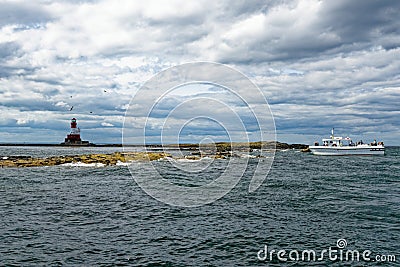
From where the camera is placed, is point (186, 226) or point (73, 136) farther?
point (73, 136)

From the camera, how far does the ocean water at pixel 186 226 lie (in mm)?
17734

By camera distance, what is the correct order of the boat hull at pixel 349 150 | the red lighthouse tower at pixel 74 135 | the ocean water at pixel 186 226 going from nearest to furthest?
the ocean water at pixel 186 226
the boat hull at pixel 349 150
the red lighthouse tower at pixel 74 135

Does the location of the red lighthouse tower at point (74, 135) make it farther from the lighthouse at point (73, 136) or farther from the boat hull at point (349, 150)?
the boat hull at point (349, 150)

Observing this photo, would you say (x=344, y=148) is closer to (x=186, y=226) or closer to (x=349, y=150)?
(x=349, y=150)

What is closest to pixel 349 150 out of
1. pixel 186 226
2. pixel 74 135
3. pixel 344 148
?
pixel 344 148

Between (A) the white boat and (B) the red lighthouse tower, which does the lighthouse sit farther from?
(A) the white boat

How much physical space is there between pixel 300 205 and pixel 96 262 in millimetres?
19867

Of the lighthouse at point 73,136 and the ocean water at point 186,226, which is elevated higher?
the lighthouse at point 73,136

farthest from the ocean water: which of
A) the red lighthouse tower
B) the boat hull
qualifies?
the red lighthouse tower

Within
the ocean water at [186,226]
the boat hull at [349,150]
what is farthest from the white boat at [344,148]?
the ocean water at [186,226]

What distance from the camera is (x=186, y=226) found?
23812 mm

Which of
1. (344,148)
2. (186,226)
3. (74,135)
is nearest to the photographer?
(186,226)

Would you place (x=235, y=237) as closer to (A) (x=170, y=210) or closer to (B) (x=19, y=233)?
(A) (x=170, y=210)

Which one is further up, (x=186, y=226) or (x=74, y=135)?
(x=74, y=135)
